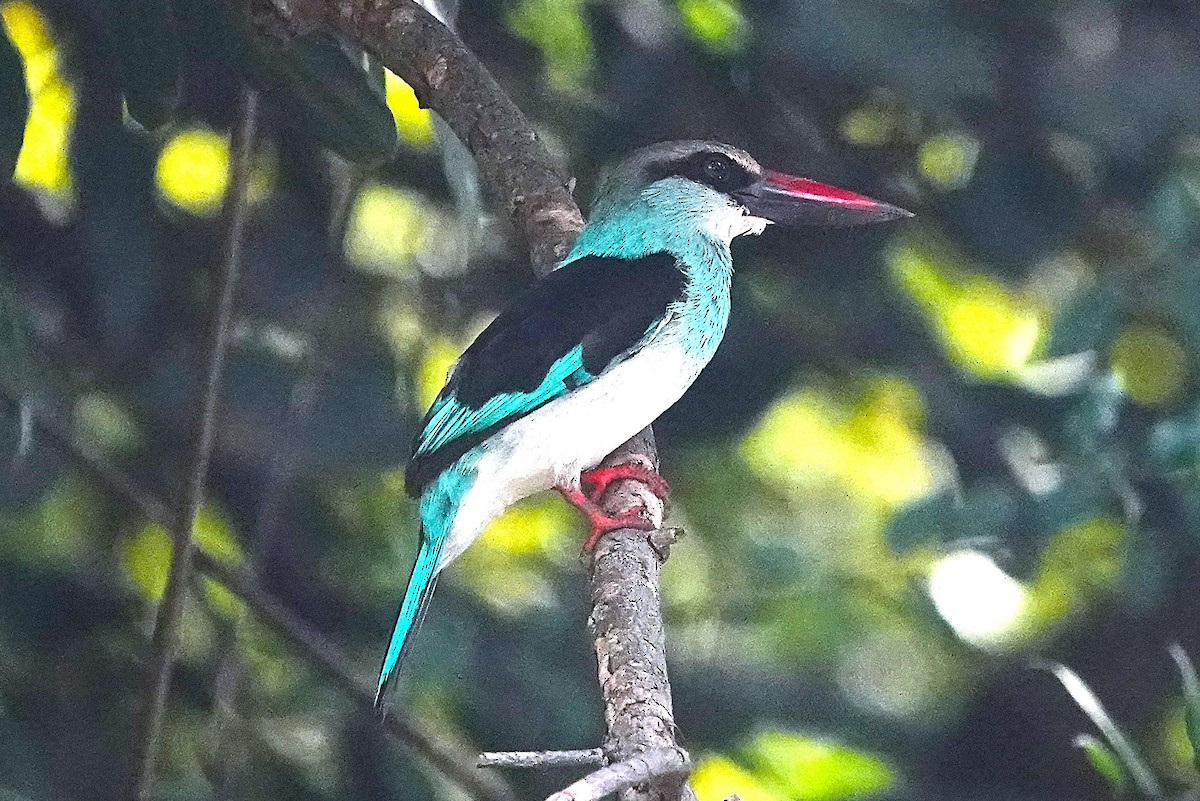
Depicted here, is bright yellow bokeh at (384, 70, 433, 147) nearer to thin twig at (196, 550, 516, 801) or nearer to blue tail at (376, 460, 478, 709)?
blue tail at (376, 460, 478, 709)

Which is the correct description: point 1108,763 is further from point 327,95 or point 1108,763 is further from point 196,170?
point 196,170

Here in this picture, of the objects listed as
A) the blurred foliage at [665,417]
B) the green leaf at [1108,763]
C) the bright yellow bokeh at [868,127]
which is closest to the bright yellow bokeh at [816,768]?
the blurred foliage at [665,417]

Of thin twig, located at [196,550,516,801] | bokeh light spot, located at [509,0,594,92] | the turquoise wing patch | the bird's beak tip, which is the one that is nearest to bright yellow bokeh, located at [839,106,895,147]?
the bird's beak tip

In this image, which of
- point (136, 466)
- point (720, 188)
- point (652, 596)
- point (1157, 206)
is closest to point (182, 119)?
point (136, 466)

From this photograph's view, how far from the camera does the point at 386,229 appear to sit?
3758 millimetres

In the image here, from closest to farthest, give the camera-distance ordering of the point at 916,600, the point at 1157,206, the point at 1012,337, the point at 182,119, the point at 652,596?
the point at 652,596 → the point at 1157,206 → the point at 182,119 → the point at 916,600 → the point at 1012,337

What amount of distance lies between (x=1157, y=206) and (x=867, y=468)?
6.17 feet

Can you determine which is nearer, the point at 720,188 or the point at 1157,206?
the point at 1157,206

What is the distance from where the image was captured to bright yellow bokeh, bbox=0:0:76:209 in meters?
2.91

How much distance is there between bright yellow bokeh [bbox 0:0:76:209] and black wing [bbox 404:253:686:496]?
77 cm

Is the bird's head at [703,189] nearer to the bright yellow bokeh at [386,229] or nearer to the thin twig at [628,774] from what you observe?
the bright yellow bokeh at [386,229]

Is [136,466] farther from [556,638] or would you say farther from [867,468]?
[867,468]

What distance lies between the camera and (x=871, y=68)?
9.83 feet

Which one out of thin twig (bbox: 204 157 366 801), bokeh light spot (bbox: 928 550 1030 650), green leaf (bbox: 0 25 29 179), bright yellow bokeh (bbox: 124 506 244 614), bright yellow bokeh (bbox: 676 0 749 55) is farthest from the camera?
bokeh light spot (bbox: 928 550 1030 650)
